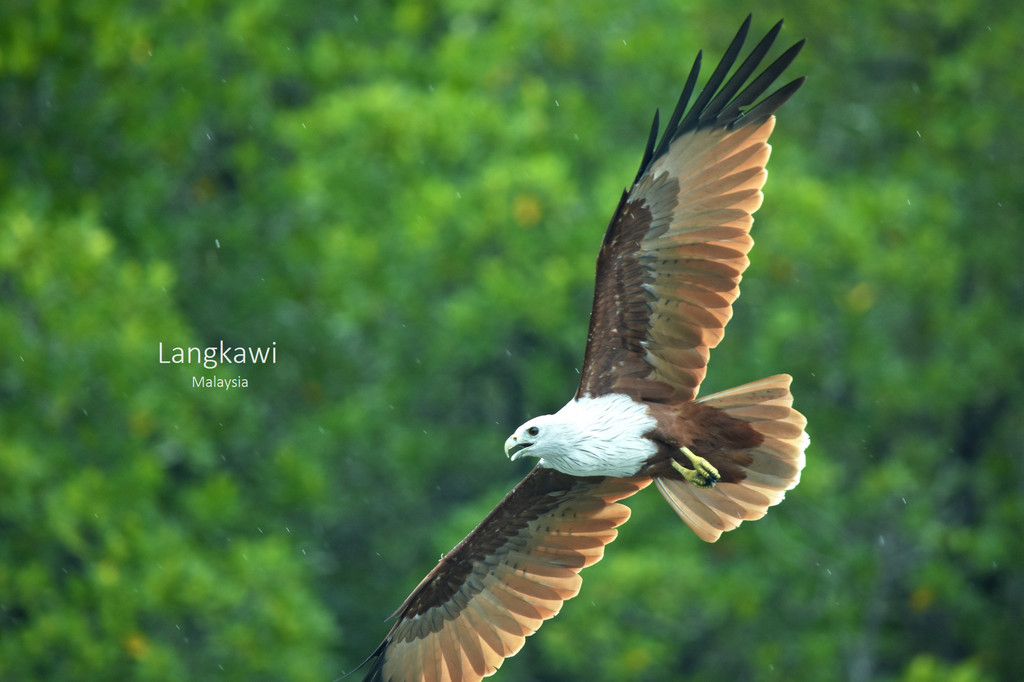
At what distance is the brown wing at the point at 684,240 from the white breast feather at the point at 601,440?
0.15 metres

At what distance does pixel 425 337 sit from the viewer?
1332cm

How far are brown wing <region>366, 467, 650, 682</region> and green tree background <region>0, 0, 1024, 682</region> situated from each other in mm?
4226

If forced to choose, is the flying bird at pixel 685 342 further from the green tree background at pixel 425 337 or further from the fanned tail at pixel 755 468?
the green tree background at pixel 425 337

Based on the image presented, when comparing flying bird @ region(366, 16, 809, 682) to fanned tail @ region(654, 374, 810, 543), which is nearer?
flying bird @ region(366, 16, 809, 682)

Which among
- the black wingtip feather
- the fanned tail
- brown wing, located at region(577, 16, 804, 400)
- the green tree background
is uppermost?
the black wingtip feather

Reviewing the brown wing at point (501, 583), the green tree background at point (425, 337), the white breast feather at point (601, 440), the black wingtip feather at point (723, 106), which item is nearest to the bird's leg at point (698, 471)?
the white breast feather at point (601, 440)

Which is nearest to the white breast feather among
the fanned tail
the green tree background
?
the fanned tail

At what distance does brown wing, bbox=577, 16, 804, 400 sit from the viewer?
20.9ft

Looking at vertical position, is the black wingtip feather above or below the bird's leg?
above

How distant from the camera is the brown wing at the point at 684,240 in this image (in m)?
6.36

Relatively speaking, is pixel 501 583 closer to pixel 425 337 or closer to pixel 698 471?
pixel 698 471

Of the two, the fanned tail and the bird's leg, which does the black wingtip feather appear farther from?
the bird's leg

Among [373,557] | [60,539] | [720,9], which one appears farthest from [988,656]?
[60,539]

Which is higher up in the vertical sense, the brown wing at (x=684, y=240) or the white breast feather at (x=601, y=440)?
the brown wing at (x=684, y=240)
